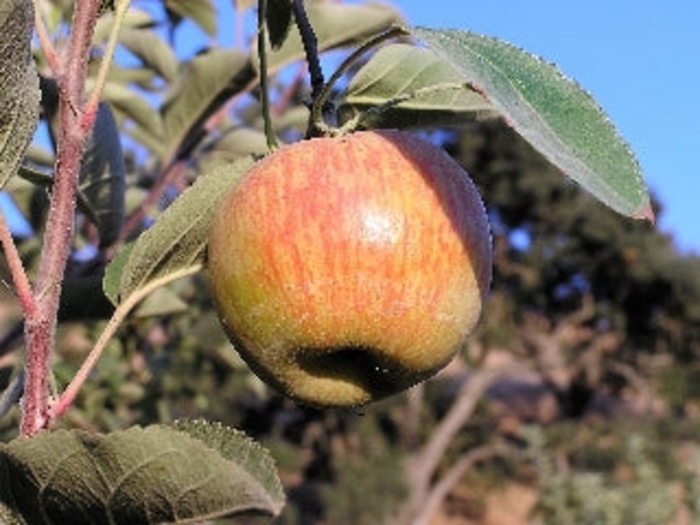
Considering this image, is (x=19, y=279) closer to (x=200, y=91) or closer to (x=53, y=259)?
(x=53, y=259)

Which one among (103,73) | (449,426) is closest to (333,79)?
(103,73)

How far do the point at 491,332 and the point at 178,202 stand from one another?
1316cm

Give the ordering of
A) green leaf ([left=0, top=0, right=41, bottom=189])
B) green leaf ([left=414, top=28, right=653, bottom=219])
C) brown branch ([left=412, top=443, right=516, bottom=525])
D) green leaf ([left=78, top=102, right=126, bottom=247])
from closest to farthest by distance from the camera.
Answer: green leaf ([left=414, top=28, right=653, bottom=219]) → green leaf ([left=0, top=0, right=41, bottom=189]) → green leaf ([left=78, top=102, right=126, bottom=247]) → brown branch ([left=412, top=443, right=516, bottom=525])

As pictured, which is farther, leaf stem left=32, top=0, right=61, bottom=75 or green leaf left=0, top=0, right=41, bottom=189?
leaf stem left=32, top=0, right=61, bottom=75

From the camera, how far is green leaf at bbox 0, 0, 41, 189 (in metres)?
0.63

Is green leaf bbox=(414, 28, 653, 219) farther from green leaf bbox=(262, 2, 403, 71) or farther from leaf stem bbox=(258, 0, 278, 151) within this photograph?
green leaf bbox=(262, 2, 403, 71)

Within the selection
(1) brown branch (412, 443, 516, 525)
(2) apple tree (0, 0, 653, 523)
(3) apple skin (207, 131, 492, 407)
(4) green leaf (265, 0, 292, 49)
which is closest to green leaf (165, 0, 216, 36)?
(2) apple tree (0, 0, 653, 523)

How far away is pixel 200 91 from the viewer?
157 cm

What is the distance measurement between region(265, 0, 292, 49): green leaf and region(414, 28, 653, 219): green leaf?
39cm

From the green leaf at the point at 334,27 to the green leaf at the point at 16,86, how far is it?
2.43 ft

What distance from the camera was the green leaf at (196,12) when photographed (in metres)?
1.65

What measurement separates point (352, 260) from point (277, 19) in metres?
0.34

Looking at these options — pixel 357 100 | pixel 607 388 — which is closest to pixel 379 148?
pixel 357 100

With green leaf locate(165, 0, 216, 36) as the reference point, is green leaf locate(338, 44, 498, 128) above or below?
below
